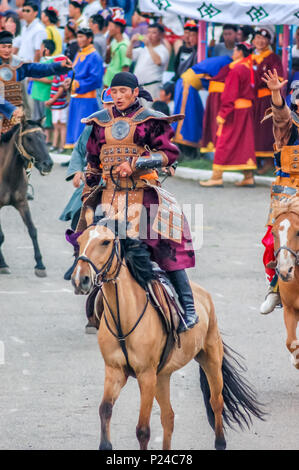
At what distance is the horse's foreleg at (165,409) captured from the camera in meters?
6.53

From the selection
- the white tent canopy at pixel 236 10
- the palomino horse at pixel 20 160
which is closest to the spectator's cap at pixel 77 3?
the white tent canopy at pixel 236 10

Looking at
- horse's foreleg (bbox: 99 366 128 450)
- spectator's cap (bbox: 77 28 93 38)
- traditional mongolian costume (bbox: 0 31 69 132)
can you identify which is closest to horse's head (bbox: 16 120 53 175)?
traditional mongolian costume (bbox: 0 31 69 132)

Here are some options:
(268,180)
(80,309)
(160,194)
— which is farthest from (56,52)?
(160,194)

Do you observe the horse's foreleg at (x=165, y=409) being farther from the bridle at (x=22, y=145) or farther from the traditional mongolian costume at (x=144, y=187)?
the bridle at (x=22, y=145)

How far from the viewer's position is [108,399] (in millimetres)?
5988

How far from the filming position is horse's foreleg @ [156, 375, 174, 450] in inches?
257

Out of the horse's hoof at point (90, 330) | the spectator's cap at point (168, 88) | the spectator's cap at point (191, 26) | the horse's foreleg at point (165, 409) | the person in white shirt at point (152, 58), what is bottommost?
the spectator's cap at point (168, 88)

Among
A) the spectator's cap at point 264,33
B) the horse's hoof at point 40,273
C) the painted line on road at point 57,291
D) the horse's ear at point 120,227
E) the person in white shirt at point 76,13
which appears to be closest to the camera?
the horse's ear at point 120,227

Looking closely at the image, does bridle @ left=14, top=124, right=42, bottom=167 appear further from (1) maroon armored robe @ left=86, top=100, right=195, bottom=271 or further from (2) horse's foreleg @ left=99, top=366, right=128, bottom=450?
(2) horse's foreleg @ left=99, top=366, right=128, bottom=450

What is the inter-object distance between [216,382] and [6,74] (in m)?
6.02

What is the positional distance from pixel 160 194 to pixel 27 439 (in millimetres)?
1798

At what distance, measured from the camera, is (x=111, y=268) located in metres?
5.87

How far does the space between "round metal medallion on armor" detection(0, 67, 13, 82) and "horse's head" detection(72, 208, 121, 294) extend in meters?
6.08

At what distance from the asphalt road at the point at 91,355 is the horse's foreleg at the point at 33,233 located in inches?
5.0
